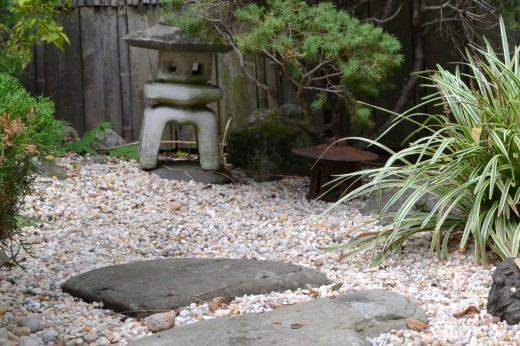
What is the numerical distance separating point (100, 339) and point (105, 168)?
297 cm

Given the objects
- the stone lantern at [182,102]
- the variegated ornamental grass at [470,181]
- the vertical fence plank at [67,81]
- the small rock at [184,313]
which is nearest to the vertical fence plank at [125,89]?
the vertical fence plank at [67,81]

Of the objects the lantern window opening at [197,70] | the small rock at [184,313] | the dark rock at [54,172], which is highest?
the lantern window opening at [197,70]

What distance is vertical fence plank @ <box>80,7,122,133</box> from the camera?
6922mm

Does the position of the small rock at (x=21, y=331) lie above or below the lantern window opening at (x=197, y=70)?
below

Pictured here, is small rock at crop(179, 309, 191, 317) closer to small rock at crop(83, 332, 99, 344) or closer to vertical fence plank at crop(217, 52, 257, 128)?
small rock at crop(83, 332, 99, 344)

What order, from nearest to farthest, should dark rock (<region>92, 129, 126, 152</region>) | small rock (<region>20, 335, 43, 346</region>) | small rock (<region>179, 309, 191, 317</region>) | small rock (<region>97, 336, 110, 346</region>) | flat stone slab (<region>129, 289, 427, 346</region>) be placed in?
flat stone slab (<region>129, 289, 427, 346</region>)
small rock (<region>20, 335, 43, 346</region>)
small rock (<region>97, 336, 110, 346</region>)
small rock (<region>179, 309, 191, 317</region>)
dark rock (<region>92, 129, 126, 152</region>)

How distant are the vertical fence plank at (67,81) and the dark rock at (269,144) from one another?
1368 millimetres

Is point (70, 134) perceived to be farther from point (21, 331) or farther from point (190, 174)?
point (21, 331)

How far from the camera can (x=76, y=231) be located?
4809 millimetres

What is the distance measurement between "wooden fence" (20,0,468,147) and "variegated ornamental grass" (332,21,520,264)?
2.41 m

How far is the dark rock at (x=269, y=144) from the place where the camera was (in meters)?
6.34

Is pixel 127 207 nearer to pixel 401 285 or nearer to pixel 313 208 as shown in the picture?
pixel 313 208

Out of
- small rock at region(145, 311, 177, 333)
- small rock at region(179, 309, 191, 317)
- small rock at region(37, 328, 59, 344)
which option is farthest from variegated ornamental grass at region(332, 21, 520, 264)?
small rock at region(37, 328, 59, 344)

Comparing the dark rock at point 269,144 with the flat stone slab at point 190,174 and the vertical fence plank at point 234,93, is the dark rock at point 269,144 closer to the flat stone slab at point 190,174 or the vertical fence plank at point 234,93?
the flat stone slab at point 190,174
